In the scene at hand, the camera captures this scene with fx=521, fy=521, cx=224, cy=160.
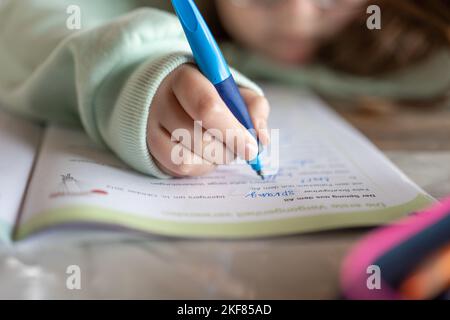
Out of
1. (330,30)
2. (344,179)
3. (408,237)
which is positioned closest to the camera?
(408,237)

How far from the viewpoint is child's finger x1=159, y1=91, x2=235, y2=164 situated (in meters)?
0.35

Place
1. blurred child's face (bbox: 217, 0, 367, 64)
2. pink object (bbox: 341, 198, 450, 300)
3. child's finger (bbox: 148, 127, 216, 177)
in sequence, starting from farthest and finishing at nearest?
blurred child's face (bbox: 217, 0, 367, 64)
child's finger (bbox: 148, 127, 216, 177)
pink object (bbox: 341, 198, 450, 300)

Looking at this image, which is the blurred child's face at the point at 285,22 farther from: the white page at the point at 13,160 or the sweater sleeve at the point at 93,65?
the white page at the point at 13,160

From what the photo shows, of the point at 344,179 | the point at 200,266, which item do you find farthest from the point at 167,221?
the point at 344,179

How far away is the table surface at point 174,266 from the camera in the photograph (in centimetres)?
26

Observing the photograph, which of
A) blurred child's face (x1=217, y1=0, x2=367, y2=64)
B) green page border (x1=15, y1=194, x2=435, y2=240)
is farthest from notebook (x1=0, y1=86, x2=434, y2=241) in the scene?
blurred child's face (x1=217, y1=0, x2=367, y2=64)

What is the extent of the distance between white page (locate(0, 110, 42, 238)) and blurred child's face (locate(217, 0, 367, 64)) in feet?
0.84

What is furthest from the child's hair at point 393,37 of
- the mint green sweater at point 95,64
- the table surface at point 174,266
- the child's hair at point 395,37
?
the table surface at point 174,266

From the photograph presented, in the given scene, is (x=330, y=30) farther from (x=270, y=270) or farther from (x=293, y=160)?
(x=270, y=270)

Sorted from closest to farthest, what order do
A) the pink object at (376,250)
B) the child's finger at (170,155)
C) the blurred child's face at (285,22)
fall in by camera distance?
the pink object at (376,250) < the child's finger at (170,155) < the blurred child's face at (285,22)

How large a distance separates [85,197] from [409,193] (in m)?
0.20

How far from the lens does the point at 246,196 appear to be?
0.34 metres

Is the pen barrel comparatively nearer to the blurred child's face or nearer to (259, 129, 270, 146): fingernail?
(259, 129, 270, 146): fingernail

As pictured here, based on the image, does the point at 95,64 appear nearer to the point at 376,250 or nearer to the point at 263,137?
the point at 263,137
